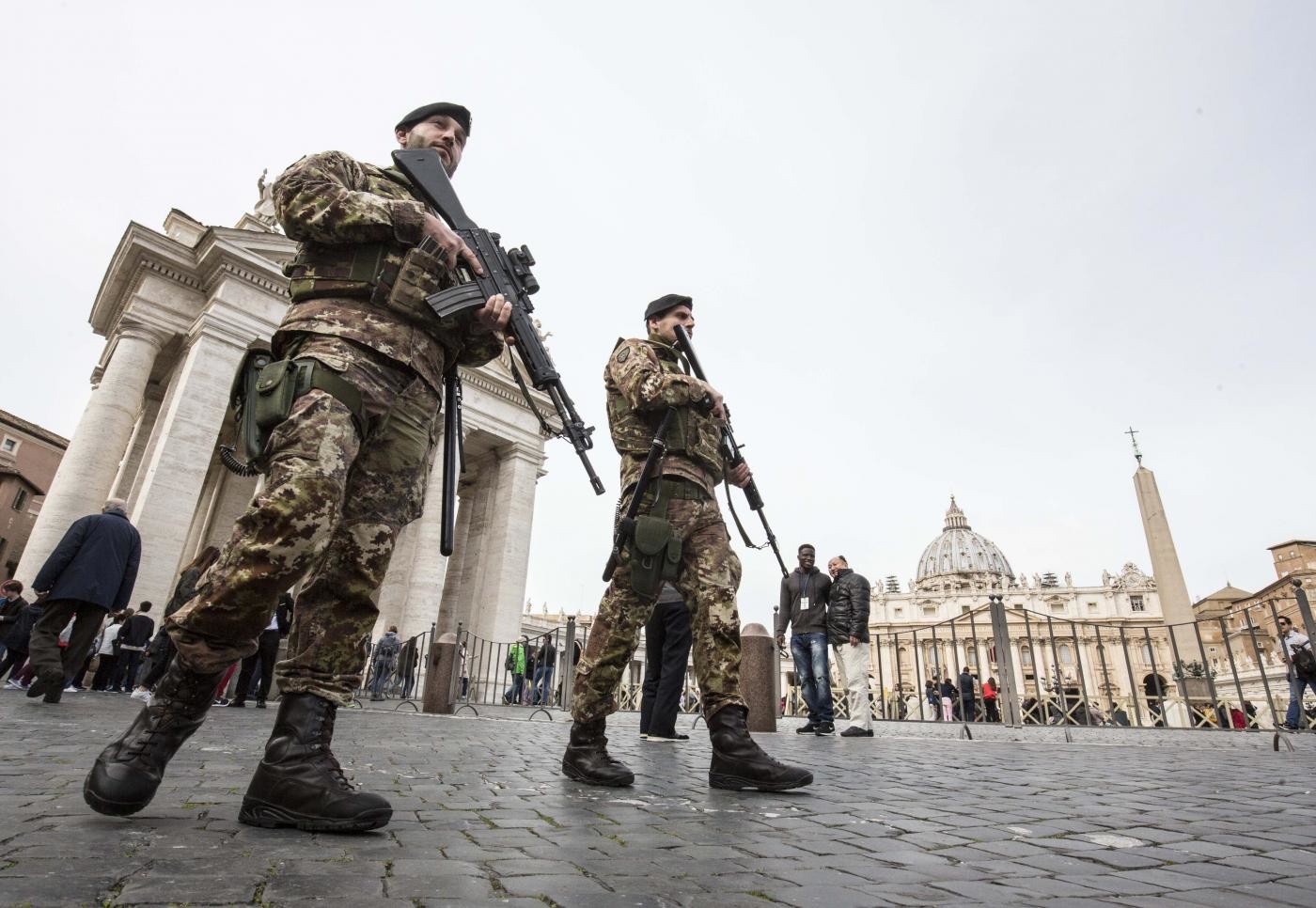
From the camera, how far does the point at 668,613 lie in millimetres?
7539

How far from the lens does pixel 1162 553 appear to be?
2764cm

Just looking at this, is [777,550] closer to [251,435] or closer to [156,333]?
[251,435]

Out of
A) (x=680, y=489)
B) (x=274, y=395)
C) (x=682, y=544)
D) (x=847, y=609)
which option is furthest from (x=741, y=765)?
(x=847, y=609)

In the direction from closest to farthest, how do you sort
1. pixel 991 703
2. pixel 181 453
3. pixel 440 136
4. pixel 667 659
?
pixel 440 136 < pixel 667 659 < pixel 181 453 < pixel 991 703

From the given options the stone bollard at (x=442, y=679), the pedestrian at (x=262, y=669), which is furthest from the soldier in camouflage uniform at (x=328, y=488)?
the stone bollard at (x=442, y=679)

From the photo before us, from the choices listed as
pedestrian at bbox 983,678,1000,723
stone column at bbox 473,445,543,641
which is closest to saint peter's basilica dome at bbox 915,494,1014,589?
pedestrian at bbox 983,678,1000,723

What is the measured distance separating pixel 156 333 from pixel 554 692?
563 inches

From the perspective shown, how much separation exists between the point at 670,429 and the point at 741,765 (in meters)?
1.86

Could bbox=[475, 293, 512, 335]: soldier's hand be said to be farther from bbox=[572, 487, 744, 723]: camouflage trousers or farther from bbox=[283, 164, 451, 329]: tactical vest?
bbox=[572, 487, 744, 723]: camouflage trousers

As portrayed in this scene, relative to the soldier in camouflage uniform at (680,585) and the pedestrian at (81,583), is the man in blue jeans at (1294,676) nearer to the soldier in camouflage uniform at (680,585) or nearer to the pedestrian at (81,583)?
the soldier in camouflage uniform at (680,585)

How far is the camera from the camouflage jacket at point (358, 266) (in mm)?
2701

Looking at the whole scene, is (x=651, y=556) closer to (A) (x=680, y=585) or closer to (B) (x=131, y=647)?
(A) (x=680, y=585)

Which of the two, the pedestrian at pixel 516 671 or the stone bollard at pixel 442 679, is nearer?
the stone bollard at pixel 442 679

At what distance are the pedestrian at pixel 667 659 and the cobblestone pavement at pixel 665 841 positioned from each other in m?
2.99
